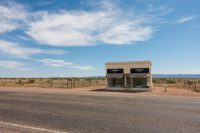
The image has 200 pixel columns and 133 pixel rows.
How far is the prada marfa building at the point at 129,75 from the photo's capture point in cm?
3584

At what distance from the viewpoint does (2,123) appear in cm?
957

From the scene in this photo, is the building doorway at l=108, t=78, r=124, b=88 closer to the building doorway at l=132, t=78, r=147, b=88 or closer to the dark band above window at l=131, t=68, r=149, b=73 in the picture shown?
the building doorway at l=132, t=78, r=147, b=88

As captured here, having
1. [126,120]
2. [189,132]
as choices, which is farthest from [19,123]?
[189,132]

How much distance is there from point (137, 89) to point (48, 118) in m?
26.4

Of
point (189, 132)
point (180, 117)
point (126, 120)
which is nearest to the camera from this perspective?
point (189, 132)

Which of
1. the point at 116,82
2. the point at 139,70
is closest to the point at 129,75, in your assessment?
the point at 139,70

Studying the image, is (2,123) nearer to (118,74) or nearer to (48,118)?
(48,118)

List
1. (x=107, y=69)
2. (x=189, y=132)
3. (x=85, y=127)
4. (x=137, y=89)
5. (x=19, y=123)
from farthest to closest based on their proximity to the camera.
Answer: (x=107, y=69) < (x=137, y=89) < (x=19, y=123) < (x=85, y=127) < (x=189, y=132)

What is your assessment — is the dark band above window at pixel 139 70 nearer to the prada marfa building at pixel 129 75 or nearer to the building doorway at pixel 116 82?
the prada marfa building at pixel 129 75

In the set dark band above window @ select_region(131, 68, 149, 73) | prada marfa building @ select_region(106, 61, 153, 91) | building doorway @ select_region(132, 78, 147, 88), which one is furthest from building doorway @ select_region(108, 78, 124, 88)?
dark band above window @ select_region(131, 68, 149, 73)

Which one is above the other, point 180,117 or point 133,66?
point 133,66


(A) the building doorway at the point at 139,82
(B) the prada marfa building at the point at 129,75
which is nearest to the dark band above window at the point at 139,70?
(B) the prada marfa building at the point at 129,75

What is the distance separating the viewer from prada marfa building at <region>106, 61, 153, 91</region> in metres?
35.8

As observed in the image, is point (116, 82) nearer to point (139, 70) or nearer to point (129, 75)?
point (129, 75)
